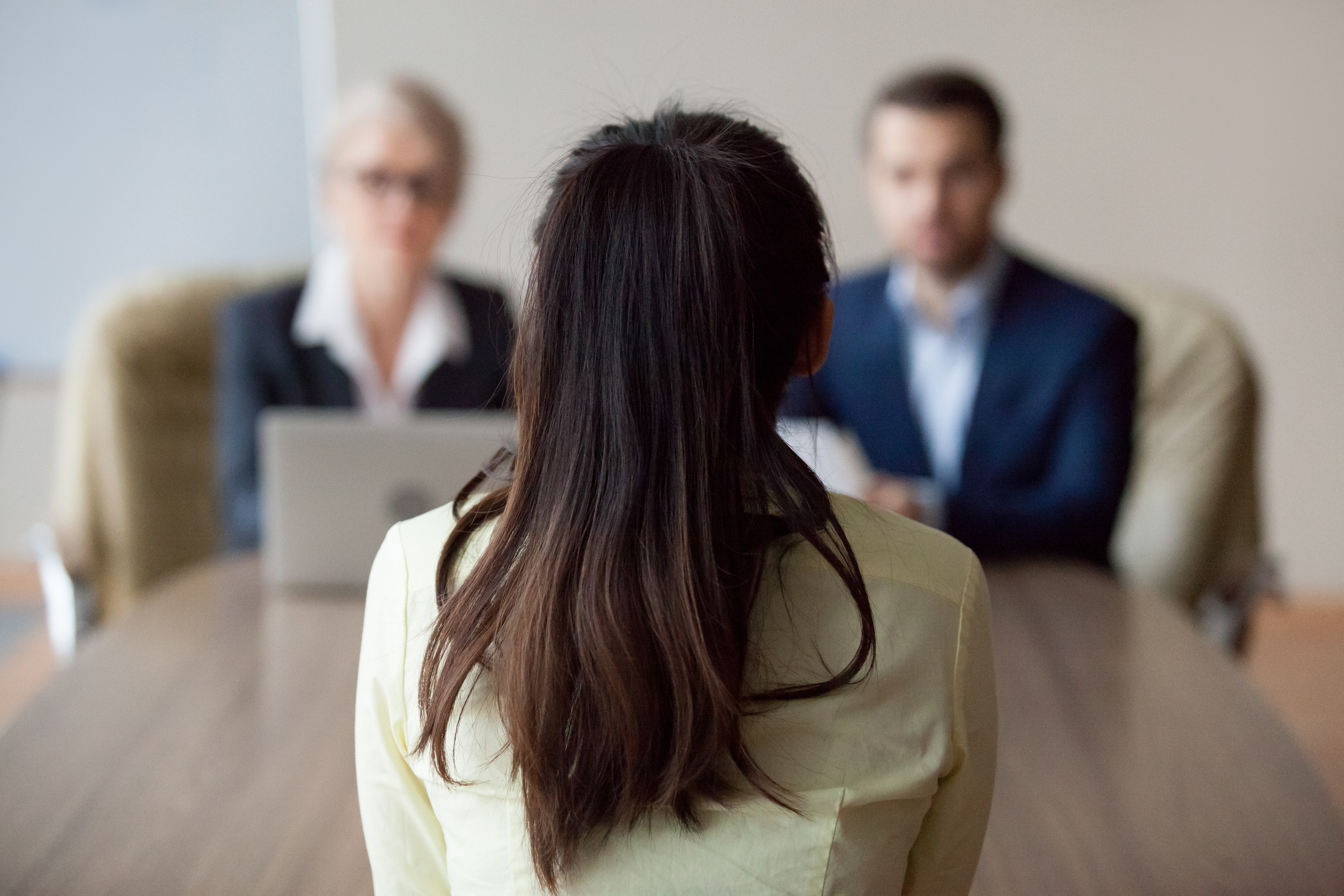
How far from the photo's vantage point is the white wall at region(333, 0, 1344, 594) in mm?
3051

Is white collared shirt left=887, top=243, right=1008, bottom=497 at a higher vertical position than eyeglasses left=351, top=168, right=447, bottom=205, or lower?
lower

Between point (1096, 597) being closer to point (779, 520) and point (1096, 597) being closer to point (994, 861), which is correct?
point (994, 861)

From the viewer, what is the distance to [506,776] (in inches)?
30.4

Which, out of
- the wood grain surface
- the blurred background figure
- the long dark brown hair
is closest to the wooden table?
the wood grain surface

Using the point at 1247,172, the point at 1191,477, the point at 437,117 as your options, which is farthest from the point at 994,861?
the point at 1247,172

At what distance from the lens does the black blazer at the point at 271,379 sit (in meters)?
2.16

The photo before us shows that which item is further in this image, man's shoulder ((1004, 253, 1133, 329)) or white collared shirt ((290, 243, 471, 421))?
white collared shirt ((290, 243, 471, 421))

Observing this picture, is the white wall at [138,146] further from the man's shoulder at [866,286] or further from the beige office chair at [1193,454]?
the beige office chair at [1193,454]

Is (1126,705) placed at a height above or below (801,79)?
below

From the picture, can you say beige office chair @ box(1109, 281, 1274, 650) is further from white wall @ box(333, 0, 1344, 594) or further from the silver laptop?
the silver laptop

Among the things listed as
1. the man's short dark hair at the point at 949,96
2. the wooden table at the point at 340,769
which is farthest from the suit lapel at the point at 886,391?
the wooden table at the point at 340,769

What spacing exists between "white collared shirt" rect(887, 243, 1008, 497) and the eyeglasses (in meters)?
0.87

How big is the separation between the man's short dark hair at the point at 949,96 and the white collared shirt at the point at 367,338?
91 centimetres

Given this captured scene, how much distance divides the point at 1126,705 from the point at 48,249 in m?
3.13
